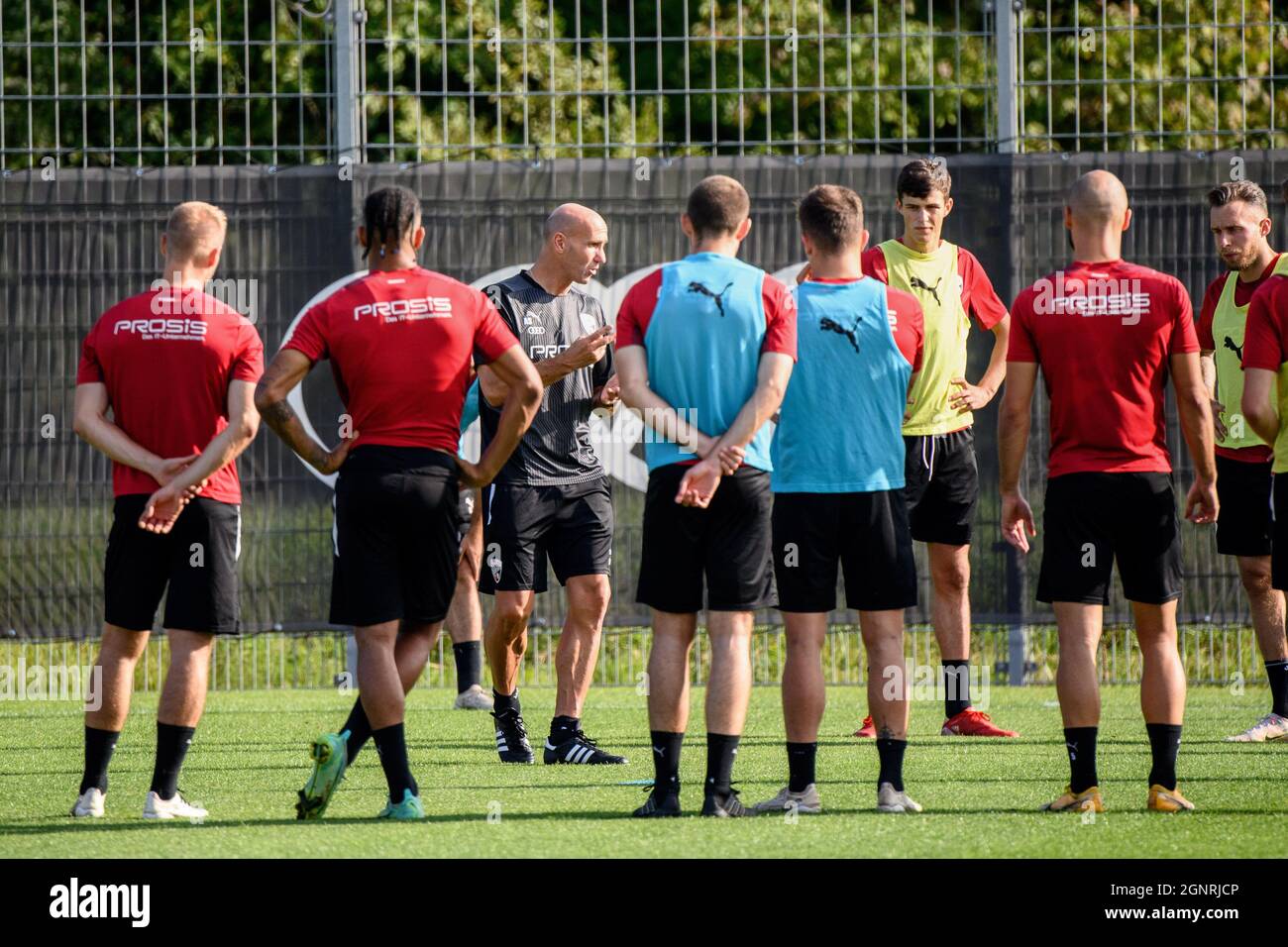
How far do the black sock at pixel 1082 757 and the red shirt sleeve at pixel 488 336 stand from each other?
7.54ft

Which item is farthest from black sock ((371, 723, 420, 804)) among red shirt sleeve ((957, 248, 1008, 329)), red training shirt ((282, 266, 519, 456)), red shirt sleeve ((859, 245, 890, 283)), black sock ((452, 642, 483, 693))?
red shirt sleeve ((957, 248, 1008, 329))

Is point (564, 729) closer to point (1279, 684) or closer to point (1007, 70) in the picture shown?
point (1279, 684)

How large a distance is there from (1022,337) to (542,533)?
2.58 meters

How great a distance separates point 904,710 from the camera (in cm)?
618

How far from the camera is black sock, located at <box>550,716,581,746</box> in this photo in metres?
7.87

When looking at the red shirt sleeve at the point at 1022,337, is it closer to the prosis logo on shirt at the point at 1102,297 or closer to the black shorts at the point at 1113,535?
the prosis logo on shirt at the point at 1102,297

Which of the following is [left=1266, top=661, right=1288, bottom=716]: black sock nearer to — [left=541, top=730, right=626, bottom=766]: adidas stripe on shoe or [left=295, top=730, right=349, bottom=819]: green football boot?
[left=541, top=730, right=626, bottom=766]: adidas stripe on shoe

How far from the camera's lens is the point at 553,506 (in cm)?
802

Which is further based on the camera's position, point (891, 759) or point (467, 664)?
point (467, 664)

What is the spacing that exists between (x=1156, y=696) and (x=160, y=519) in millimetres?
3427

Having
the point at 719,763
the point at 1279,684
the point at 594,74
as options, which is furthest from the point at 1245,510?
the point at 594,74

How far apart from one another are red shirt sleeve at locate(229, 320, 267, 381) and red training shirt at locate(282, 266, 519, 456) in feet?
1.32
